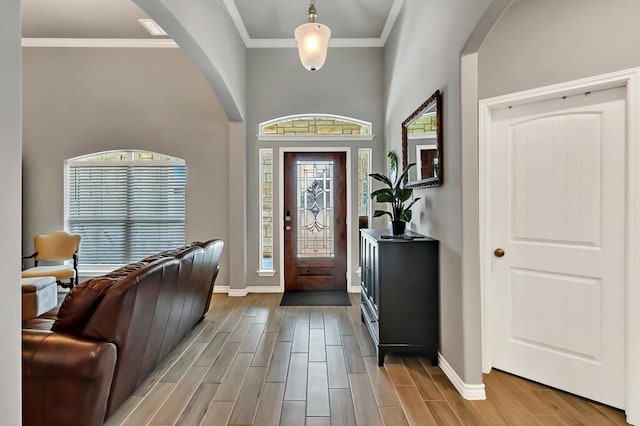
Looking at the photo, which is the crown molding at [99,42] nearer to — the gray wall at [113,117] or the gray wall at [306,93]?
the gray wall at [113,117]

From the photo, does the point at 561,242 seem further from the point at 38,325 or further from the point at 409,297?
the point at 38,325

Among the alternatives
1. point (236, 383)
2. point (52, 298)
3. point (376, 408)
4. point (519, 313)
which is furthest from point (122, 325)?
point (52, 298)

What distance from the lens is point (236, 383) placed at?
2.41 m

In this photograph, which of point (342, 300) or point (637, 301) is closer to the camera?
point (637, 301)

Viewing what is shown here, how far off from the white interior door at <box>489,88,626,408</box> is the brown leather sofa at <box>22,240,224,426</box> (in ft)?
7.96

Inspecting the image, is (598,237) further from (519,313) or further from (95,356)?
(95,356)

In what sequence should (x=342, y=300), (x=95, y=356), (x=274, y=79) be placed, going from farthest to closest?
(x=274, y=79), (x=342, y=300), (x=95, y=356)

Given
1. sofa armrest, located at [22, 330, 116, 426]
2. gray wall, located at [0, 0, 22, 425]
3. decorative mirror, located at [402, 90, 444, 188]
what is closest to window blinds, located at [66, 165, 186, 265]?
decorative mirror, located at [402, 90, 444, 188]

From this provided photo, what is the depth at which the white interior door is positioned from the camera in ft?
6.93

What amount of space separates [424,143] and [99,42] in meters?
4.76

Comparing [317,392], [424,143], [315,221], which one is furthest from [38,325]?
[315,221]

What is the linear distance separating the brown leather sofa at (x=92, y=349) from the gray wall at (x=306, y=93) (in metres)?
2.85

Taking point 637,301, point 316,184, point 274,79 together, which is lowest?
point 637,301

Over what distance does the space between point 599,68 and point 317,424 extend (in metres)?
2.79
